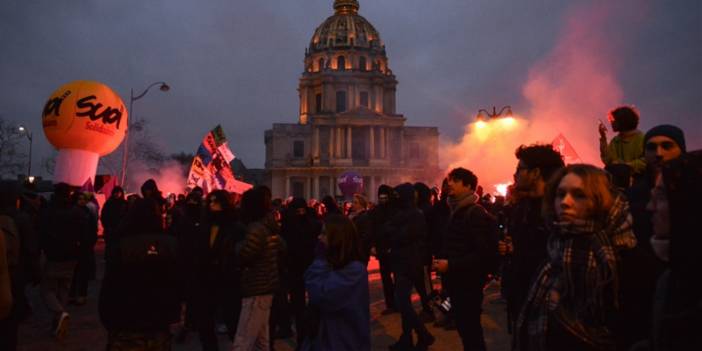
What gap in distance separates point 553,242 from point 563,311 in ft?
1.27

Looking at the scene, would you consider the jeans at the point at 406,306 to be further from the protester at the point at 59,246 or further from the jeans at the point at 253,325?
the protester at the point at 59,246

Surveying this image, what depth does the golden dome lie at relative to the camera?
7806 centimetres

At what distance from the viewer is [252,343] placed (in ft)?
16.8

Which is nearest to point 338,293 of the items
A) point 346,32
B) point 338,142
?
point 338,142

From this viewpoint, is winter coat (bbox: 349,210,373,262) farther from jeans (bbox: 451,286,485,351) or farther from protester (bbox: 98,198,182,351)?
protester (bbox: 98,198,182,351)

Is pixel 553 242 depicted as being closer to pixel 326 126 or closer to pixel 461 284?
pixel 461 284

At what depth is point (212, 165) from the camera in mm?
14992

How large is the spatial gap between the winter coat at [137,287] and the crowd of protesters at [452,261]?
10mm

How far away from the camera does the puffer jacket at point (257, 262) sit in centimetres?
517

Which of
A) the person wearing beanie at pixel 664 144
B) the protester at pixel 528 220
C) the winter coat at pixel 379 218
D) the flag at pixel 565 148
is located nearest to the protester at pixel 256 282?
the protester at pixel 528 220

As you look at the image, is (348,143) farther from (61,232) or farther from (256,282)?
(256,282)

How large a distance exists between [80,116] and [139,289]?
13.6 meters

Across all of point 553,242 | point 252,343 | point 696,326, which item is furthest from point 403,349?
point 696,326

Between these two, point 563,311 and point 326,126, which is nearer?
point 563,311
